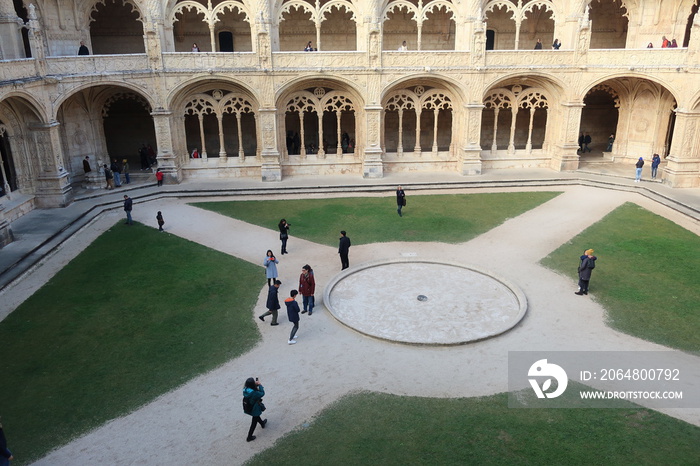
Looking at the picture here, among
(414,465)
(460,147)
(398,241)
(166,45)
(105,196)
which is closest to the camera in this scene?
(414,465)

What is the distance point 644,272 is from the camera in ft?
49.4

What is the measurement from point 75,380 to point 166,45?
59.2 feet

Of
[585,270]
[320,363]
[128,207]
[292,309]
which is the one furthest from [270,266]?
[128,207]

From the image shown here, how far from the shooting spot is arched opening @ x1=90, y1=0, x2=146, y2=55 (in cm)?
2693

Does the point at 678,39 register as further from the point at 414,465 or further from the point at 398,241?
the point at 414,465

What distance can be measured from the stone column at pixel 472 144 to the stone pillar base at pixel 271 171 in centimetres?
903

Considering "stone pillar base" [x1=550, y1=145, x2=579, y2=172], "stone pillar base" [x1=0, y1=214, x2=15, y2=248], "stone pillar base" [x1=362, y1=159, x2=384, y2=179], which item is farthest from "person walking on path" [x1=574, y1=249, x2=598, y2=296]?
"stone pillar base" [x1=0, y1=214, x2=15, y2=248]

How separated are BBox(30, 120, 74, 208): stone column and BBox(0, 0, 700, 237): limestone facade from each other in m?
0.05

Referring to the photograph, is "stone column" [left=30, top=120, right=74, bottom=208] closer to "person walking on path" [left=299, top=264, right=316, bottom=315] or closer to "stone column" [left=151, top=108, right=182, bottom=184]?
"stone column" [left=151, top=108, right=182, bottom=184]

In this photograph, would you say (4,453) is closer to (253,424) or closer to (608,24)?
(253,424)

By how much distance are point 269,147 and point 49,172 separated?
363 inches

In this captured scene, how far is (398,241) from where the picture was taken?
58.2ft

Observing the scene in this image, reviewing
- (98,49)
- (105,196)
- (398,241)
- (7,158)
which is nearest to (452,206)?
(398,241)

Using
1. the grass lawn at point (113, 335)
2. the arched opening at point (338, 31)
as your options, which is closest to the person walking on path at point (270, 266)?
the grass lawn at point (113, 335)
